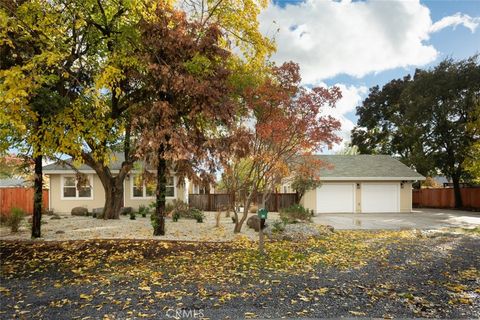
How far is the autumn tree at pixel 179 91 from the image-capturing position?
8.87m

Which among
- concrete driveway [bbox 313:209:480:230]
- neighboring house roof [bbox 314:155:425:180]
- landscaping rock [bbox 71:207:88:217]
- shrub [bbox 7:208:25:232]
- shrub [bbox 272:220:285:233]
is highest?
neighboring house roof [bbox 314:155:425:180]

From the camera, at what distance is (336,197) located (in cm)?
2184

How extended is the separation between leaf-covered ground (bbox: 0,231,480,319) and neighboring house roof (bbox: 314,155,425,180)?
39.6ft

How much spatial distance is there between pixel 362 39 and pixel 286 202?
13.0 m

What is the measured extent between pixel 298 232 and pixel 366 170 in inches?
524

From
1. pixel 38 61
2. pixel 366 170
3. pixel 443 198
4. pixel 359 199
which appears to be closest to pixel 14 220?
pixel 38 61

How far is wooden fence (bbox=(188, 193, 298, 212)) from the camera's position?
22.9 metres

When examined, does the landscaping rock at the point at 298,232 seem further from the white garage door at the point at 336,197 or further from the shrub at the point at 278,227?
the white garage door at the point at 336,197

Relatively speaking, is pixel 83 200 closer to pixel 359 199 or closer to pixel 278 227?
pixel 278 227

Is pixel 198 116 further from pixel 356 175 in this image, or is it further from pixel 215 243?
Result: pixel 356 175

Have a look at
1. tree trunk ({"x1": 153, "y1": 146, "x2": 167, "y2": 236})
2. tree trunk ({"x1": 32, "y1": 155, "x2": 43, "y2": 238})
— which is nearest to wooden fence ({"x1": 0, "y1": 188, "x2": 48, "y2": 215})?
tree trunk ({"x1": 32, "y1": 155, "x2": 43, "y2": 238})

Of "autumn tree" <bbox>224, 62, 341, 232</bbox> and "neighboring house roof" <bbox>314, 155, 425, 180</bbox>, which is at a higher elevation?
"autumn tree" <bbox>224, 62, 341, 232</bbox>

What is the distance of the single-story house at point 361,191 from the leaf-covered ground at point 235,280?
1184 cm

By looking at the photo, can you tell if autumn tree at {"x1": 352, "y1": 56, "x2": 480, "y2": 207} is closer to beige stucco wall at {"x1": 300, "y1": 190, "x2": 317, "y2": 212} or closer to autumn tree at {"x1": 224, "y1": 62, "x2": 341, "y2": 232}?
beige stucco wall at {"x1": 300, "y1": 190, "x2": 317, "y2": 212}
